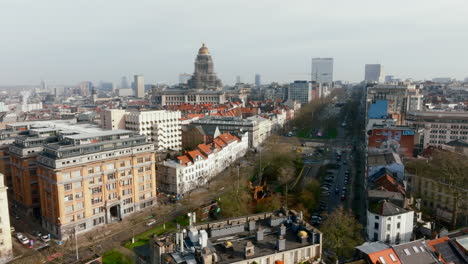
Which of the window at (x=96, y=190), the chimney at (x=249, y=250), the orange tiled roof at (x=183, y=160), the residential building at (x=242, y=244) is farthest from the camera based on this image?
the orange tiled roof at (x=183, y=160)

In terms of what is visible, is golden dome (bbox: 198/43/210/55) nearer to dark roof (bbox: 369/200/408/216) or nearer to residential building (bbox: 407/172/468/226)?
residential building (bbox: 407/172/468/226)

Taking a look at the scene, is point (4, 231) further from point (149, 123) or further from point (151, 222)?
point (149, 123)

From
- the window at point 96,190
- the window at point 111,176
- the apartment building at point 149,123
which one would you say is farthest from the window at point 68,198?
the apartment building at point 149,123

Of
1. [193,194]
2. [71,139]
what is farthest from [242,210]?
[71,139]

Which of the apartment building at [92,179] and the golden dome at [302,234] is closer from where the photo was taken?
the golden dome at [302,234]

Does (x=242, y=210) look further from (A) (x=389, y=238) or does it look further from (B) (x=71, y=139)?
(B) (x=71, y=139)

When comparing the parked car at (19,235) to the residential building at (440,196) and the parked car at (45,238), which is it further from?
the residential building at (440,196)
